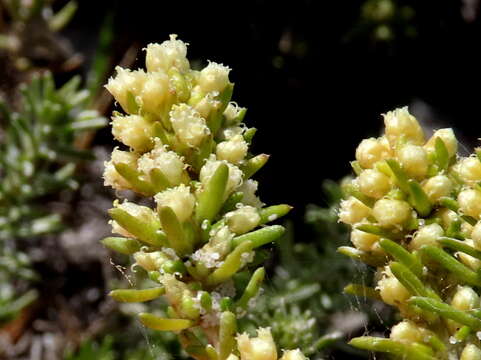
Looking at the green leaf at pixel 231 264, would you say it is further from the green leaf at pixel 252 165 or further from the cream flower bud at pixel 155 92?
the cream flower bud at pixel 155 92

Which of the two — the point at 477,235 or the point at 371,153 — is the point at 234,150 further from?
the point at 477,235

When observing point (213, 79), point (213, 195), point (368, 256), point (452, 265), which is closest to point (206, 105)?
point (213, 79)

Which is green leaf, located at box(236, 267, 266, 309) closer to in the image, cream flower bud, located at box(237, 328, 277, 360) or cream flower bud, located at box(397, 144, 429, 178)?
cream flower bud, located at box(237, 328, 277, 360)

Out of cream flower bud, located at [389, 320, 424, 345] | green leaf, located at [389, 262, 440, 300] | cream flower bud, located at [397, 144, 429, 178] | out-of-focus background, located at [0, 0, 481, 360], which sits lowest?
cream flower bud, located at [389, 320, 424, 345]

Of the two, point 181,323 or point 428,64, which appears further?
point 428,64

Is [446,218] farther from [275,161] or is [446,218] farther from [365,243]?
[275,161]

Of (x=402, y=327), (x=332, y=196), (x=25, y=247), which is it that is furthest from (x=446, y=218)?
(x=25, y=247)

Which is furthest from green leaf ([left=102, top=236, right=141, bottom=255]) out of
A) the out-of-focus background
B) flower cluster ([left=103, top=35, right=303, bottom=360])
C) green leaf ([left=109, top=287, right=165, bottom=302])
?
the out-of-focus background

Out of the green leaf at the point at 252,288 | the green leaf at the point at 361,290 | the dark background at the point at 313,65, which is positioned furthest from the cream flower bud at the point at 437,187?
the dark background at the point at 313,65
